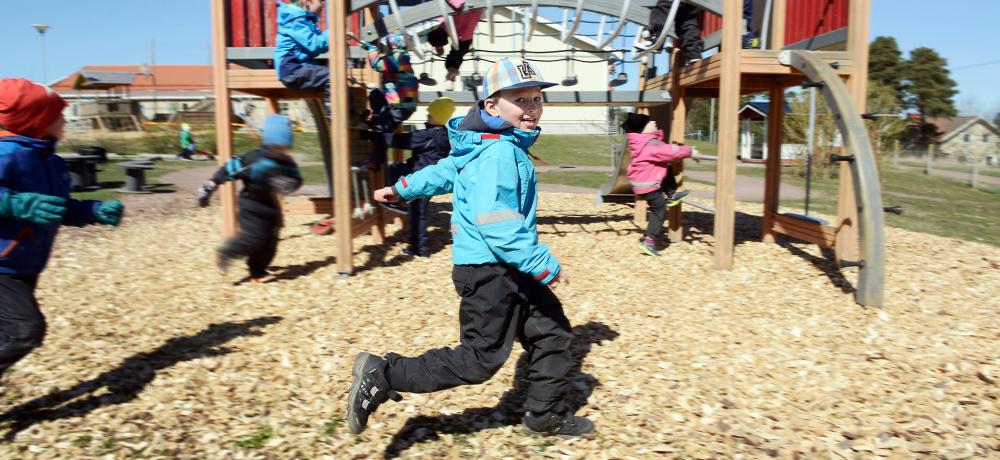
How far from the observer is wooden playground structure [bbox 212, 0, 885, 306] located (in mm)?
5305

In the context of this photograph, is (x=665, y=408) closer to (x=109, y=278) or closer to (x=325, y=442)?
(x=325, y=442)

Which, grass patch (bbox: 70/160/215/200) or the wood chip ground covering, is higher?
grass patch (bbox: 70/160/215/200)

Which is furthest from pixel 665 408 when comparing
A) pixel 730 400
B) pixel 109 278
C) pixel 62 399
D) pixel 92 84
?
pixel 92 84

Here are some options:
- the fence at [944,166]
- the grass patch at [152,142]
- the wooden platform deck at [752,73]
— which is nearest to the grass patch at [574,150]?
the grass patch at [152,142]

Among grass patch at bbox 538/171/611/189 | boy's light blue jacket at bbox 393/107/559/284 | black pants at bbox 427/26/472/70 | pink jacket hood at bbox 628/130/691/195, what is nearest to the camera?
boy's light blue jacket at bbox 393/107/559/284

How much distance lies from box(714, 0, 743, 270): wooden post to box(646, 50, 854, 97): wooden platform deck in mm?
116

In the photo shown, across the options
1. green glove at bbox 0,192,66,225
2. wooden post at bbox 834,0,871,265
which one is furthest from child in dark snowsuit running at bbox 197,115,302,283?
wooden post at bbox 834,0,871,265

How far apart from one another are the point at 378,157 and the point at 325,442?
4.06 m

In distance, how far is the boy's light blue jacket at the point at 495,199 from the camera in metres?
2.84

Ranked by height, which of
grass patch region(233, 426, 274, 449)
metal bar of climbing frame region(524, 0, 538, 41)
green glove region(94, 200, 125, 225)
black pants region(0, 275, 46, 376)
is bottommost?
grass patch region(233, 426, 274, 449)

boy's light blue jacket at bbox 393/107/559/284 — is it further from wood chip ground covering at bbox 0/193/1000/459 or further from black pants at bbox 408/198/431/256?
black pants at bbox 408/198/431/256

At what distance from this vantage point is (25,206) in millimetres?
3066

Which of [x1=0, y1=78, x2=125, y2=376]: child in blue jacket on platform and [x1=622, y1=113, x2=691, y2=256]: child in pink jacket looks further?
[x1=622, y1=113, x2=691, y2=256]: child in pink jacket

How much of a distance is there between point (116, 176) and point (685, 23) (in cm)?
1381
